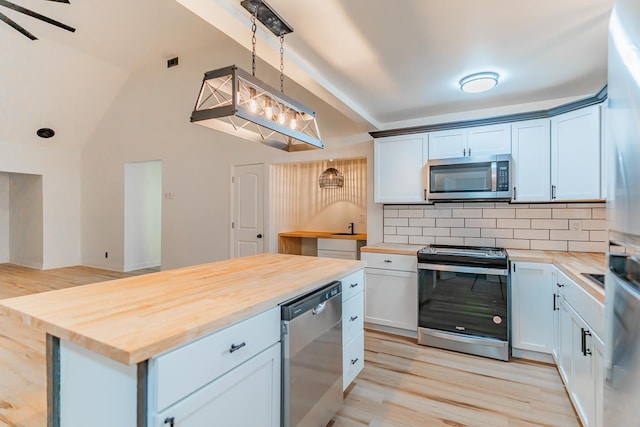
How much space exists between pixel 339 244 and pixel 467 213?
181 centimetres

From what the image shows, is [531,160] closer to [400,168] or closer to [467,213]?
[467,213]

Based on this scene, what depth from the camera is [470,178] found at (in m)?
3.02

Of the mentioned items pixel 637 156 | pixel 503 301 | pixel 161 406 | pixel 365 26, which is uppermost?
pixel 365 26

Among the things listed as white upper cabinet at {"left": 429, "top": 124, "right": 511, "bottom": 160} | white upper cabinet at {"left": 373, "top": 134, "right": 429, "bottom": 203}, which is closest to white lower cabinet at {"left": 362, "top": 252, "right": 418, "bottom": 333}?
white upper cabinet at {"left": 373, "top": 134, "right": 429, "bottom": 203}

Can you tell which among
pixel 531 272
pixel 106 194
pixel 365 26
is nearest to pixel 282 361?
pixel 365 26

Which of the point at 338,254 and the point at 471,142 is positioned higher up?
the point at 471,142

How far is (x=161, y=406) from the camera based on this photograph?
0.90 meters

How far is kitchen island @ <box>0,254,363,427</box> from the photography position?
2.95 feet

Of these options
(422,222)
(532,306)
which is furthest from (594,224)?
(422,222)

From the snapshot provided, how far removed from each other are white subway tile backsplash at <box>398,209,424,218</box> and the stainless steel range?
2.35ft

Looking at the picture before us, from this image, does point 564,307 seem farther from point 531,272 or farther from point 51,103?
point 51,103

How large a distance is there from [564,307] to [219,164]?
466 cm

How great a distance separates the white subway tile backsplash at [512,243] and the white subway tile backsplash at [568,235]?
221mm

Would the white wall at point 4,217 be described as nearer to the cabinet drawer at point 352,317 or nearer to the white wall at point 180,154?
the white wall at point 180,154
